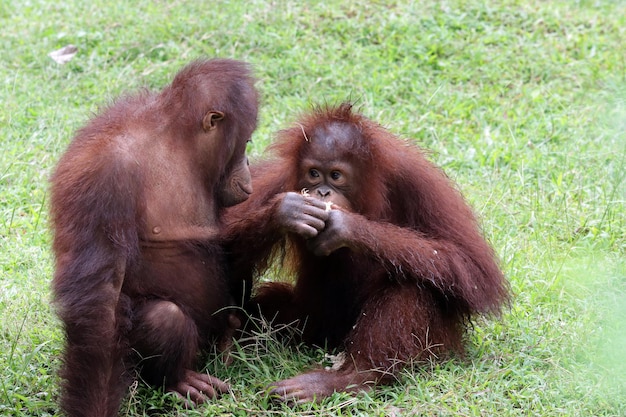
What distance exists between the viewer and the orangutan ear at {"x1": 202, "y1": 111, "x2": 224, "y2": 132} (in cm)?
415

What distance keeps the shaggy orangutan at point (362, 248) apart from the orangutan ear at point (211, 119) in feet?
1.35

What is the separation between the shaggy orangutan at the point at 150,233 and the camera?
12.2 ft

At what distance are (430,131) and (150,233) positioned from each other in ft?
10.0

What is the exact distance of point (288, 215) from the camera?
4168 mm

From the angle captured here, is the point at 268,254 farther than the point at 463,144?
No

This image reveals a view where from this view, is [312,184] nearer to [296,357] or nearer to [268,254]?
[268,254]

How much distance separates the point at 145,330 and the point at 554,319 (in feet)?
6.28

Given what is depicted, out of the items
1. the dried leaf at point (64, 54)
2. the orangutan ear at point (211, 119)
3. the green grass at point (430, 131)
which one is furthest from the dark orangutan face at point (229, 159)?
the dried leaf at point (64, 54)

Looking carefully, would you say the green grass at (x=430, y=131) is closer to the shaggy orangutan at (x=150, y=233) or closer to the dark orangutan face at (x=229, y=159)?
the shaggy orangutan at (x=150, y=233)

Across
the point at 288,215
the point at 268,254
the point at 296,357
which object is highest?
the point at 288,215

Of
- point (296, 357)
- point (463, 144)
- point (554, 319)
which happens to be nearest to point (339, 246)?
point (296, 357)

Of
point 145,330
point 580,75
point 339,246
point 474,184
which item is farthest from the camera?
point 580,75

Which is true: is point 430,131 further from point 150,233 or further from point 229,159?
point 150,233

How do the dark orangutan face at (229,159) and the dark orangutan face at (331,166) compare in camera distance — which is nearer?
the dark orangutan face at (229,159)
